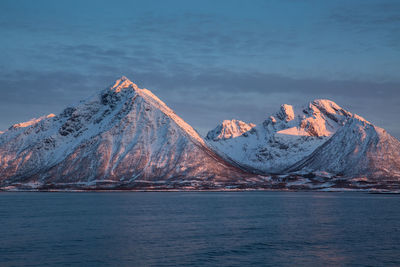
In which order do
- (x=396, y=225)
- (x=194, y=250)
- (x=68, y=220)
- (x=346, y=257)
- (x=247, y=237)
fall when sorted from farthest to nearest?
(x=68, y=220), (x=396, y=225), (x=247, y=237), (x=194, y=250), (x=346, y=257)

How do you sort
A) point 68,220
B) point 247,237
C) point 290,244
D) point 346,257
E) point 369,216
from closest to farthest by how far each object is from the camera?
point 346,257 < point 290,244 < point 247,237 < point 68,220 < point 369,216

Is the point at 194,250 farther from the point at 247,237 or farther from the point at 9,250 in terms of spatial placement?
the point at 9,250

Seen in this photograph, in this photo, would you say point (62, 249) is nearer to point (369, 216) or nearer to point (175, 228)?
point (175, 228)

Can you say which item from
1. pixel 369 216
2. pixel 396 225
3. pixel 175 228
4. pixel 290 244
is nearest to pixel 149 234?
pixel 175 228

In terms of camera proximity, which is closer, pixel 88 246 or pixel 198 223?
pixel 88 246

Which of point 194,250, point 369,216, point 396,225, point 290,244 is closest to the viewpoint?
point 194,250

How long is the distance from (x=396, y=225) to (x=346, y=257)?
44659 mm

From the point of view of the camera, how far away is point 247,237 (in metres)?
90.1

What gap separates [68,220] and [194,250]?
53.7 metres

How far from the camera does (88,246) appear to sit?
261 feet

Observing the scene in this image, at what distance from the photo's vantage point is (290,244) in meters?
82.0

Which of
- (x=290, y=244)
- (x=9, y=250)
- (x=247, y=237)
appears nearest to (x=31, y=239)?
(x=9, y=250)

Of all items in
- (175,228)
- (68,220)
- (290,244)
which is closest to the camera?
(290,244)

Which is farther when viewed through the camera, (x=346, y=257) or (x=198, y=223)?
(x=198, y=223)
